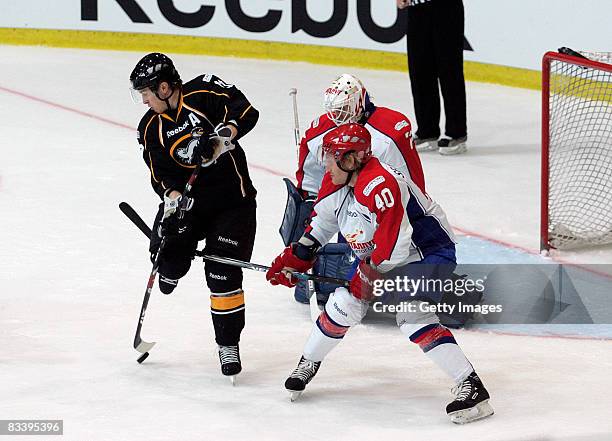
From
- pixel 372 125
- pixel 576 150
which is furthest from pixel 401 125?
pixel 576 150

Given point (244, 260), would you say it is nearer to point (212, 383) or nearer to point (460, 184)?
point (212, 383)

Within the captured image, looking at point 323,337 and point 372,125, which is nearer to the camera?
point 323,337

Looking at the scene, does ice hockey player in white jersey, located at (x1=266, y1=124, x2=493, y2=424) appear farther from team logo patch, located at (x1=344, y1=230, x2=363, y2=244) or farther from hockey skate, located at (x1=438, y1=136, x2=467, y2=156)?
hockey skate, located at (x1=438, y1=136, x2=467, y2=156)

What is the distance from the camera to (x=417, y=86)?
7363 mm

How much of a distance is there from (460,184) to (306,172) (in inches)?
87.1

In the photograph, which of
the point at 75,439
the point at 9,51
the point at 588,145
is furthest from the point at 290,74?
the point at 75,439

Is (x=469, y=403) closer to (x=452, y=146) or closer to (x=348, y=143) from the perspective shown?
(x=348, y=143)

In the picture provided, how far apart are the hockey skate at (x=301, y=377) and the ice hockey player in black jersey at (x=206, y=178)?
26 centimetres

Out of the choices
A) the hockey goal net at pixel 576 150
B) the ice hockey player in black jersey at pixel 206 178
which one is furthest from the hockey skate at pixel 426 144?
the ice hockey player in black jersey at pixel 206 178

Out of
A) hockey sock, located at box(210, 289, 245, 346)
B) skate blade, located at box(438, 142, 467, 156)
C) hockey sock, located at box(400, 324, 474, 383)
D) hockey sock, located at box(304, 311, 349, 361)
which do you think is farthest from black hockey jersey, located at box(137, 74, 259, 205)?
skate blade, located at box(438, 142, 467, 156)

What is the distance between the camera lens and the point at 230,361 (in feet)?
13.5

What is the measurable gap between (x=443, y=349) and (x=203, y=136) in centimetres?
100

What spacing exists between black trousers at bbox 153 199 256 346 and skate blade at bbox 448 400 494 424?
82cm

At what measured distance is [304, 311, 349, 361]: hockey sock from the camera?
150 inches
